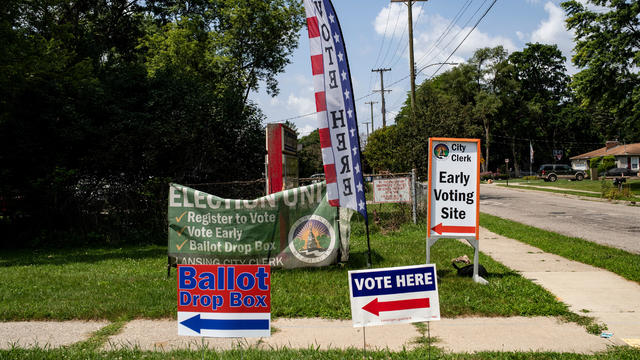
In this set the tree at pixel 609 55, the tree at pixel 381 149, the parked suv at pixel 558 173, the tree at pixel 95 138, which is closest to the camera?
the tree at pixel 95 138

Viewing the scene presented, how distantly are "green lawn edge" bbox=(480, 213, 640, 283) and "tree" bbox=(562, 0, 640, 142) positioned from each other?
2096cm

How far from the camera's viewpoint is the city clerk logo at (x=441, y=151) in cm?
722

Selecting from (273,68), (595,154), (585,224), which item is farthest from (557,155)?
(585,224)

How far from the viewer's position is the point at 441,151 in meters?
7.24

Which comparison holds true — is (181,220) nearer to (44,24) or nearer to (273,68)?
(44,24)

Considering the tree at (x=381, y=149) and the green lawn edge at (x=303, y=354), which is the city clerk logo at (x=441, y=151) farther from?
the tree at (x=381, y=149)

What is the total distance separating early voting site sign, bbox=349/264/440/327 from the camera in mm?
3947

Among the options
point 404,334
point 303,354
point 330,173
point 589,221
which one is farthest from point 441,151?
point 589,221

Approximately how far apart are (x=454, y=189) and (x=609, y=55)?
1124 inches

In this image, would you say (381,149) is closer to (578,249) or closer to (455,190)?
(578,249)

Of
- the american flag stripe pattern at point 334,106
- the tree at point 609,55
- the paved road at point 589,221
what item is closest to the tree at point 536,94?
the tree at point 609,55

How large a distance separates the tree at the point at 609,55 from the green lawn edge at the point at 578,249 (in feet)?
68.8

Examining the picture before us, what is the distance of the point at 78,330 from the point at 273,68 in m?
24.5

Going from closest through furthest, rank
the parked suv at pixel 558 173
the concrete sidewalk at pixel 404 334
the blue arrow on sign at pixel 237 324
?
the blue arrow on sign at pixel 237 324, the concrete sidewalk at pixel 404 334, the parked suv at pixel 558 173
